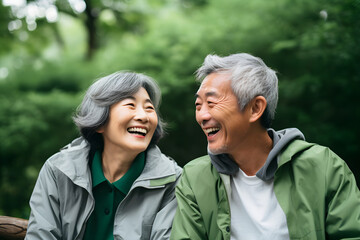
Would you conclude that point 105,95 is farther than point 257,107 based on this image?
Yes

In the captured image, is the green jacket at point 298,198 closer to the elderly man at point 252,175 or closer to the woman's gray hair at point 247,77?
the elderly man at point 252,175

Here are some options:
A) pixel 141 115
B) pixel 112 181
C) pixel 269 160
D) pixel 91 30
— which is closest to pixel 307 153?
pixel 269 160

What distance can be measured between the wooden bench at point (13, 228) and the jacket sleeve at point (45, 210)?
261mm

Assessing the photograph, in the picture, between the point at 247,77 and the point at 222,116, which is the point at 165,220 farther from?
the point at 247,77

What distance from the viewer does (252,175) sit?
247 cm

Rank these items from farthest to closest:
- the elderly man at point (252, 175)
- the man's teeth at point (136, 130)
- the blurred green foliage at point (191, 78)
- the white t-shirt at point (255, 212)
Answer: the blurred green foliage at point (191, 78)
the man's teeth at point (136, 130)
the white t-shirt at point (255, 212)
the elderly man at point (252, 175)

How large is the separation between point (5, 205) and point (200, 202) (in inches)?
273

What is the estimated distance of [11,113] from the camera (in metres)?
7.37

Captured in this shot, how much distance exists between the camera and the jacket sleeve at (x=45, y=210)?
100 inches

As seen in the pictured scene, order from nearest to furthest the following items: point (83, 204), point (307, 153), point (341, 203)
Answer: point (341, 203) → point (307, 153) → point (83, 204)

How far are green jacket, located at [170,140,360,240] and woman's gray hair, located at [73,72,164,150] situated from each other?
802 mm

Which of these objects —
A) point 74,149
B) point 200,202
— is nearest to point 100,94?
point 74,149

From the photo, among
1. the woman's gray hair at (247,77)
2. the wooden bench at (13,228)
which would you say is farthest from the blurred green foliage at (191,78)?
the wooden bench at (13,228)

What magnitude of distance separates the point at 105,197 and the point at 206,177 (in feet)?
2.77
